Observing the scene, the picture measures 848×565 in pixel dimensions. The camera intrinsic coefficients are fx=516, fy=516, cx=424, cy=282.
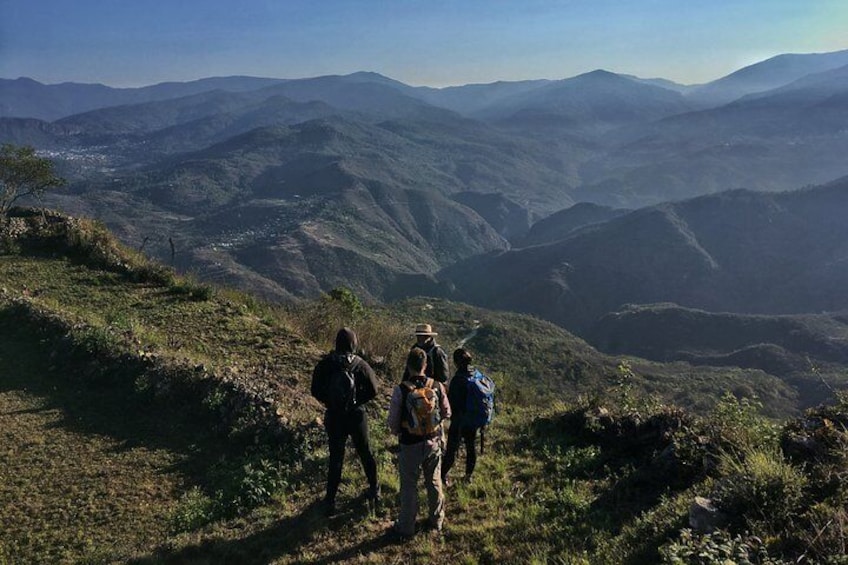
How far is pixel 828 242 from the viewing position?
12581 cm

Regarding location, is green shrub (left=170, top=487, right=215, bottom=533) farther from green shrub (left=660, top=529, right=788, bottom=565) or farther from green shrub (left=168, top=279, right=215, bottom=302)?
green shrub (left=168, top=279, right=215, bottom=302)

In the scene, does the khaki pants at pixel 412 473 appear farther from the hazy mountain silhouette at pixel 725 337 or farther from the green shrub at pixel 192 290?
the hazy mountain silhouette at pixel 725 337

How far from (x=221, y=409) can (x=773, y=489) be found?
22.2 ft

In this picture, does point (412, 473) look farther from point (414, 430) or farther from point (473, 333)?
point (473, 333)

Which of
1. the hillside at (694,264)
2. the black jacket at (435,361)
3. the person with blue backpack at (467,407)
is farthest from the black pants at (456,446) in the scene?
the hillside at (694,264)

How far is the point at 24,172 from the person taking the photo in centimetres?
2275

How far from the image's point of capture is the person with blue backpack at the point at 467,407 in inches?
236

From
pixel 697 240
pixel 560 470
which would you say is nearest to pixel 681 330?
pixel 697 240

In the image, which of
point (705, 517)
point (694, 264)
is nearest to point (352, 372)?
point (705, 517)

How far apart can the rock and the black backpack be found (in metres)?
3.16

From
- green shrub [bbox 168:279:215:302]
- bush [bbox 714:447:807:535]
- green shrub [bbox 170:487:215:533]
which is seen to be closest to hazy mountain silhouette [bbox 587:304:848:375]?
green shrub [bbox 168:279:215:302]

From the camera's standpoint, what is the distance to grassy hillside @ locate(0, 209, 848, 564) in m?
4.49

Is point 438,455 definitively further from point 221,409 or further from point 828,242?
point 828,242

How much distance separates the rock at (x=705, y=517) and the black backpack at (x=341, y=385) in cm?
316
